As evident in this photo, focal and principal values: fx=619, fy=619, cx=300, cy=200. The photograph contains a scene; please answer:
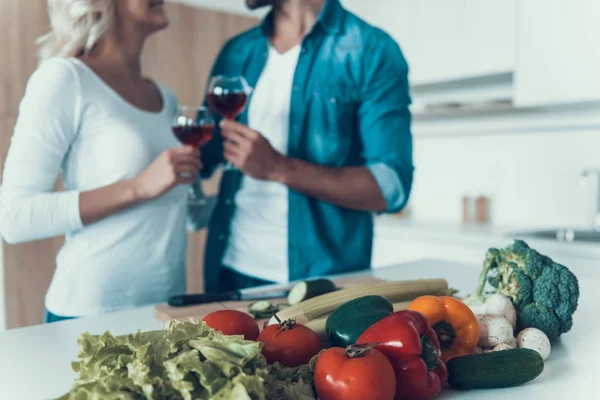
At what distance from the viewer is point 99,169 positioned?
62.9 inches

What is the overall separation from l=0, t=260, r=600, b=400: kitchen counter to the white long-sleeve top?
22 cm

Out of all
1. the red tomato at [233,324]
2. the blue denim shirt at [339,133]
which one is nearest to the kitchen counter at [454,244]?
the blue denim shirt at [339,133]

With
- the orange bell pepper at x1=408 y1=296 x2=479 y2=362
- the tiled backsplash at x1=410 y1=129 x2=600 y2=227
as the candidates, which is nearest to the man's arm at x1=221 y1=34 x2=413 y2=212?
the orange bell pepper at x1=408 y1=296 x2=479 y2=362

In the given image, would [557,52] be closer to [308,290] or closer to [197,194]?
[197,194]

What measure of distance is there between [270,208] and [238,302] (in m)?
0.51

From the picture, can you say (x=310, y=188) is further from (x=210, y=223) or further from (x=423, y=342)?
(x=423, y=342)

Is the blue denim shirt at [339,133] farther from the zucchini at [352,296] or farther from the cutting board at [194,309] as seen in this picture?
the zucchini at [352,296]

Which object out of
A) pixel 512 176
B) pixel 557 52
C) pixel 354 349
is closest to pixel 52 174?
pixel 354 349

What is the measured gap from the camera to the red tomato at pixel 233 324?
957mm

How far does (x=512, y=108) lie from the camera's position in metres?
3.32

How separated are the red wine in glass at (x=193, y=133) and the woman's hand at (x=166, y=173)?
7cm

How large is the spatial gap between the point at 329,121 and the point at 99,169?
2.28 feet

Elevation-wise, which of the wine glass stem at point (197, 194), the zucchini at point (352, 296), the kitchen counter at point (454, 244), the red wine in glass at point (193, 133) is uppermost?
the red wine in glass at point (193, 133)

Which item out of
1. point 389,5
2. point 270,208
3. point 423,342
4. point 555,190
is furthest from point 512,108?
point 423,342
